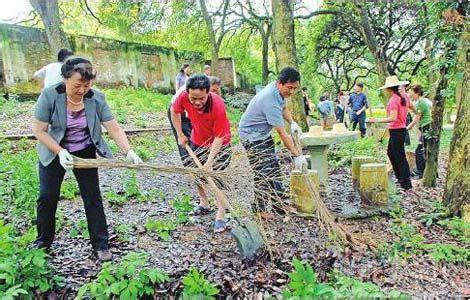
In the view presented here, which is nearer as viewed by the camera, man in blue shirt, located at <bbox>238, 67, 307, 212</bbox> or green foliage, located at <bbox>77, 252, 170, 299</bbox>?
green foliage, located at <bbox>77, 252, 170, 299</bbox>

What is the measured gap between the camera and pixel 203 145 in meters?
Answer: 4.34

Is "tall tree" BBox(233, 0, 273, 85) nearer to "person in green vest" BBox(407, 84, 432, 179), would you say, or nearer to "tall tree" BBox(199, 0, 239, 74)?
"tall tree" BBox(199, 0, 239, 74)

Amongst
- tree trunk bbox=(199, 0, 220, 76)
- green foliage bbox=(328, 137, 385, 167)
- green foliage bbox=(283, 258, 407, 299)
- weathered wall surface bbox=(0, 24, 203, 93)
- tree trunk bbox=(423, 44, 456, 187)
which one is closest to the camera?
green foliage bbox=(283, 258, 407, 299)

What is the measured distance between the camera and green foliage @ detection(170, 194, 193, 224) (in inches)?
179

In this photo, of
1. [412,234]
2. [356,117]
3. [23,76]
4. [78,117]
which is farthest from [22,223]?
[356,117]

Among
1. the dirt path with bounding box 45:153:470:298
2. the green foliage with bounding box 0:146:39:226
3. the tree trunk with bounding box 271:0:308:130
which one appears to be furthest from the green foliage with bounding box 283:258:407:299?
the tree trunk with bounding box 271:0:308:130

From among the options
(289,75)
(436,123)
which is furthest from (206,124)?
(436,123)

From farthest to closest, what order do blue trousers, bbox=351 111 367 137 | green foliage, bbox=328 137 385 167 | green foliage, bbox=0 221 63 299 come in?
blue trousers, bbox=351 111 367 137, green foliage, bbox=328 137 385 167, green foliage, bbox=0 221 63 299

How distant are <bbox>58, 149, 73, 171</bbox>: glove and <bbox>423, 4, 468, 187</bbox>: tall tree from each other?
4.03 metres

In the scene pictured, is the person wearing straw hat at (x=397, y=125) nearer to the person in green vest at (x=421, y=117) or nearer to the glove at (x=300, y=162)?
the person in green vest at (x=421, y=117)

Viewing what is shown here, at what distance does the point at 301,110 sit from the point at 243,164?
4.79 m

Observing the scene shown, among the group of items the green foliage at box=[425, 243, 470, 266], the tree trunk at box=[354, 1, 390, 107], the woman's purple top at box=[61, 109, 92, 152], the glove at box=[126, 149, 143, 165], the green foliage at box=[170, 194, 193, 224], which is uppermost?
the tree trunk at box=[354, 1, 390, 107]

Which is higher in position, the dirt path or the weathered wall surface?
the weathered wall surface

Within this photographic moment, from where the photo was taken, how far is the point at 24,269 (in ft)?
9.70
